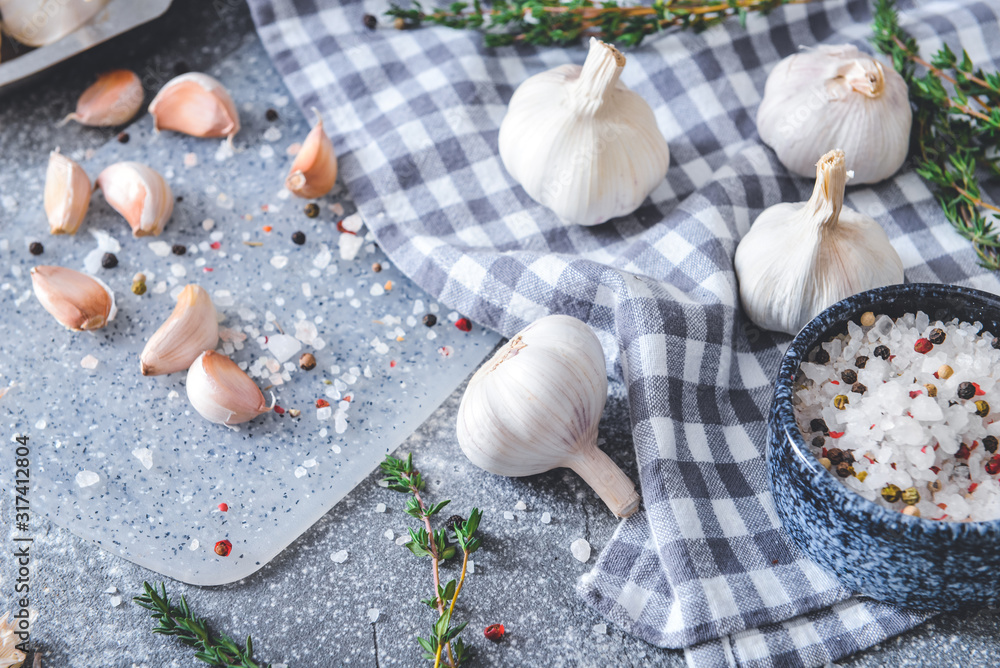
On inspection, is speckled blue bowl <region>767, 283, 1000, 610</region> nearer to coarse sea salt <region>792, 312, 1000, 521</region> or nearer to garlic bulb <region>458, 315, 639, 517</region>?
coarse sea salt <region>792, 312, 1000, 521</region>

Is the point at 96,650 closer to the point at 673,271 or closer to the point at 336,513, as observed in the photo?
the point at 336,513

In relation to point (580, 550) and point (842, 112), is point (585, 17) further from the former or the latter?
point (580, 550)

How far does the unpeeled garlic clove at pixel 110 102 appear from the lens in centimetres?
140

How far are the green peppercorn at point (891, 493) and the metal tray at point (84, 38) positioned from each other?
1.46 m

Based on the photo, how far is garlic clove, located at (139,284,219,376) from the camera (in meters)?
1.13

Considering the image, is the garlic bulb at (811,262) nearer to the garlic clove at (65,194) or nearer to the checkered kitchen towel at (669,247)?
the checkered kitchen towel at (669,247)

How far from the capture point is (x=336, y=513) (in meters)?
1.07

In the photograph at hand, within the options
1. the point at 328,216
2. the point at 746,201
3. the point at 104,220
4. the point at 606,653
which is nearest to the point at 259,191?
the point at 328,216

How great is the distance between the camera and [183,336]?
1.14 metres

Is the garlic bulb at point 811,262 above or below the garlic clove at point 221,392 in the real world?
above

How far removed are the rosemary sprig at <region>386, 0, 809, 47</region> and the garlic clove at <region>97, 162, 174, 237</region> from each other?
0.54m

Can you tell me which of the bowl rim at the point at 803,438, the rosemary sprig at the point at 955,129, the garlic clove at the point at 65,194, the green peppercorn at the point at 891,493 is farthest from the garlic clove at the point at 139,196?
the rosemary sprig at the point at 955,129

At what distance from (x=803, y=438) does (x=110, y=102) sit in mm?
1329

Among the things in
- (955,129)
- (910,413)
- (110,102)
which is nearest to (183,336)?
(110,102)
